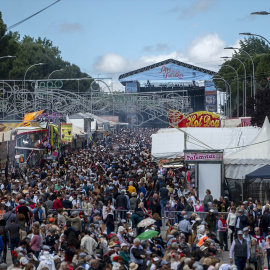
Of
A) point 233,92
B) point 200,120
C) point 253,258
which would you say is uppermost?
point 233,92

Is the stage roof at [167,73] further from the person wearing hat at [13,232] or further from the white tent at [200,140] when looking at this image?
the person wearing hat at [13,232]

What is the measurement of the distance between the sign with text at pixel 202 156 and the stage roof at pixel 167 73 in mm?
103755

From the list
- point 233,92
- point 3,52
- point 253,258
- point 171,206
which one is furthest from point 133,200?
point 233,92

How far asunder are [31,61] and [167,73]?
2340 cm

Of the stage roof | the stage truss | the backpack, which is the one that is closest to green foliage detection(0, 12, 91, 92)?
the stage truss

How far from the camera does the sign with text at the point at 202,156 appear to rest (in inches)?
1054

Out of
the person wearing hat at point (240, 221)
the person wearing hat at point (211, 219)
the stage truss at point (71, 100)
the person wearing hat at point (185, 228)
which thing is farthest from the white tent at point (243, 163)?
the stage truss at point (71, 100)

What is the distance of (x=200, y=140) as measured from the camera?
37.7 m

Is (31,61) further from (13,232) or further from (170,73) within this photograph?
(13,232)

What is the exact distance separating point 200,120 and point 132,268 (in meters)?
35.4

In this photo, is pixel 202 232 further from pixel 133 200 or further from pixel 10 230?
pixel 133 200

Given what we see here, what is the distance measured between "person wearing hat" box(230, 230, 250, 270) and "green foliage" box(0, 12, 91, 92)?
57.3m

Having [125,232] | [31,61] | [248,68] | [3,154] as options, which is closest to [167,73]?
[31,61]

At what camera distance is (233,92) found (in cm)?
11444
